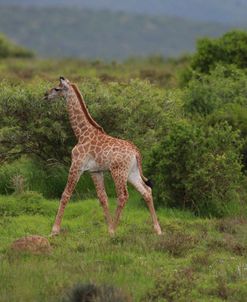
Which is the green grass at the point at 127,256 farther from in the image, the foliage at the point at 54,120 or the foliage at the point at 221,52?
the foliage at the point at 221,52

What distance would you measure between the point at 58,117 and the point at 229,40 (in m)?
11.8

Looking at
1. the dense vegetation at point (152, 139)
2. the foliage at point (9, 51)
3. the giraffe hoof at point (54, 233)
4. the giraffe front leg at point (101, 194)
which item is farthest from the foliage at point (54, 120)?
the foliage at point (9, 51)

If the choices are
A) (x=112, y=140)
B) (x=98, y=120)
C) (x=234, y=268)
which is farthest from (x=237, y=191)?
(x=234, y=268)

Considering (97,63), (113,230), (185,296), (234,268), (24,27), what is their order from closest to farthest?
1. (185,296)
2. (234,268)
3. (113,230)
4. (97,63)
5. (24,27)

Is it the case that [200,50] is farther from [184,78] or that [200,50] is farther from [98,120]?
[98,120]

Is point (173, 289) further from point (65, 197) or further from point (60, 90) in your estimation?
point (60, 90)

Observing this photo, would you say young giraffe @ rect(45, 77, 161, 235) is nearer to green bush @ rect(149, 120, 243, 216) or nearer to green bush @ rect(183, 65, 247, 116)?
green bush @ rect(149, 120, 243, 216)

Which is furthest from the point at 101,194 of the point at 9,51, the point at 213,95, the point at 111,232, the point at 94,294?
the point at 9,51

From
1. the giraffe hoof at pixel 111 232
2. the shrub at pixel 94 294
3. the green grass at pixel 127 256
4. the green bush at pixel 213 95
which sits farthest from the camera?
the green bush at pixel 213 95

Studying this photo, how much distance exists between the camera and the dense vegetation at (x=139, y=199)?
1052cm

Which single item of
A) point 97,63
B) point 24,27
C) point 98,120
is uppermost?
point 98,120

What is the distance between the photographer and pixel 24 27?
178 metres

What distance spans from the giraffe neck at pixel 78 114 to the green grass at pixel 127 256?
155 centimetres

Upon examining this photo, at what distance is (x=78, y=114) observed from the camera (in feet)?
46.2
